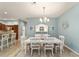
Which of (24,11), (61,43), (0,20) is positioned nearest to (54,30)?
(61,43)

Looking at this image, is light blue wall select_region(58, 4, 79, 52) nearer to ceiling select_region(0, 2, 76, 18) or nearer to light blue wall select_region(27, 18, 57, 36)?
ceiling select_region(0, 2, 76, 18)

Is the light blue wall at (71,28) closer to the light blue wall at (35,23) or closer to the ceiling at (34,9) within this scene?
the ceiling at (34,9)

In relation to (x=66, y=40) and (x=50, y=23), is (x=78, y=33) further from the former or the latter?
(x=50, y=23)

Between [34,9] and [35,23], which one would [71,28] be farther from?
[35,23]

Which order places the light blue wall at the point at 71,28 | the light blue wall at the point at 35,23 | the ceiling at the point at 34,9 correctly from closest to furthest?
the ceiling at the point at 34,9 < the light blue wall at the point at 71,28 < the light blue wall at the point at 35,23

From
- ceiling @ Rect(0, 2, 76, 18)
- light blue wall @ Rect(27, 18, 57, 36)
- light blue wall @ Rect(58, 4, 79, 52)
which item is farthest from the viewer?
light blue wall @ Rect(27, 18, 57, 36)

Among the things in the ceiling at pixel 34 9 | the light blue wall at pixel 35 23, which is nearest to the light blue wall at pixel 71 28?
the ceiling at pixel 34 9

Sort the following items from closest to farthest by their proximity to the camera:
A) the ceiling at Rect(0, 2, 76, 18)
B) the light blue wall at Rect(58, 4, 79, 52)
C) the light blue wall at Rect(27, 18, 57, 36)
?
the ceiling at Rect(0, 2, 76, 18), the light blue wall at Rect(58, 4, 79, 52), the light blue wall at Rect(27, 18, 57, 36)

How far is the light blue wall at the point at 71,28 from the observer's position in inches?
160

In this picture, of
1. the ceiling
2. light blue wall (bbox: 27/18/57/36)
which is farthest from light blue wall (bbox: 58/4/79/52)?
light blue wall (bbox: 27/18/57/36)

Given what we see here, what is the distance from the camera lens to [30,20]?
19.4 ft

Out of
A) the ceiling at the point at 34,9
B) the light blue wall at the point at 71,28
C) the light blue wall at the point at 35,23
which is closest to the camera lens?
the ceiling at the point at 34,9

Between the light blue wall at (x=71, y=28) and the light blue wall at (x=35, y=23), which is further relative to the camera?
the light blue wall at (x=35, y=23)

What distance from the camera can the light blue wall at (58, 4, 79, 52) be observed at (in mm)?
4059
